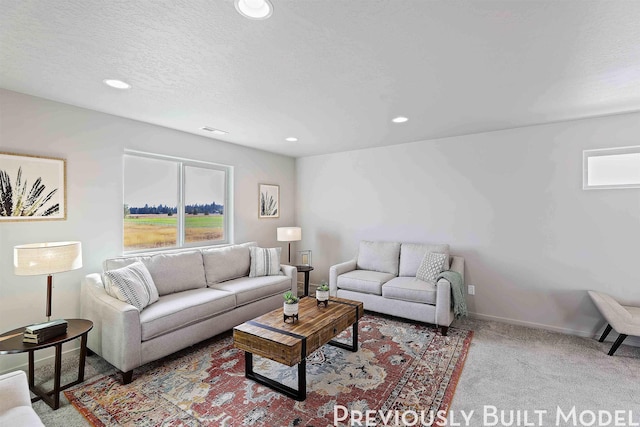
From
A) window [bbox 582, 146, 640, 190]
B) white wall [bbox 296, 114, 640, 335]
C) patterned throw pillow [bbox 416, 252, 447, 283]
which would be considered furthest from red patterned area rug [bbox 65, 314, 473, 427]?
window [bbox 582, 146, 640, 190]

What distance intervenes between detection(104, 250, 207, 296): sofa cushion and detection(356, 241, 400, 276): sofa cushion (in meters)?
2.24

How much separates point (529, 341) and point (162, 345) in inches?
145

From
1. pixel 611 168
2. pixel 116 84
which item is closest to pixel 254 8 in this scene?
pixel 116 84

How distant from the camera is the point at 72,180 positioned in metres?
2.87

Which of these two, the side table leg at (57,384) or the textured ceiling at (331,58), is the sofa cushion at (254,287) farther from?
the textured ceiling at (331,58)

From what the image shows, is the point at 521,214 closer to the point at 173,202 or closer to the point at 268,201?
the point at 268,201

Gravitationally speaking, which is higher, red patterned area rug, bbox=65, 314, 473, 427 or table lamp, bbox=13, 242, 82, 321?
table lamp, bbox=13, 242, 82, 321

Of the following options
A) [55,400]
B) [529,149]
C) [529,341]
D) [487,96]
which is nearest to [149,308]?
[55,400]

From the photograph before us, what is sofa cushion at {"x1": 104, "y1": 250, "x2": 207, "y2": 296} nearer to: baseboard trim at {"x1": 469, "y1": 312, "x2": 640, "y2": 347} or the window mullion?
the window mullion

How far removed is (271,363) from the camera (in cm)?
268

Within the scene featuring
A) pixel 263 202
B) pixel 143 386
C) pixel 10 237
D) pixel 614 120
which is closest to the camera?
pixel 143 386

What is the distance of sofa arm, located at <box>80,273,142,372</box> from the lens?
235 cm

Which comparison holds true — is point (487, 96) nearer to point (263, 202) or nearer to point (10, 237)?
point (263, 202)

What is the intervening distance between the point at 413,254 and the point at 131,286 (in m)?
3.31
